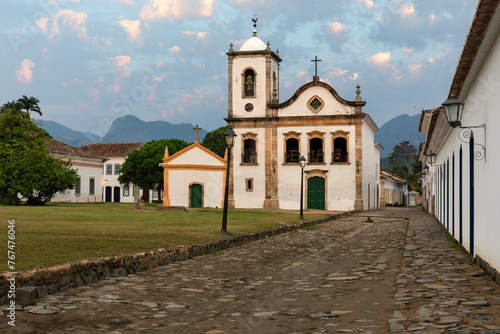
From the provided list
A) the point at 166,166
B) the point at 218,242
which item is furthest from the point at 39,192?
the point at 218,242

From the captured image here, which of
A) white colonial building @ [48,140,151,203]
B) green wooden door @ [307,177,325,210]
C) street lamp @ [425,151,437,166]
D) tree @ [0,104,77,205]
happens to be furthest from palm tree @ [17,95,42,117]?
street lamp @ [425,151,437,166]

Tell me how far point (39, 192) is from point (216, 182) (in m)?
11.2

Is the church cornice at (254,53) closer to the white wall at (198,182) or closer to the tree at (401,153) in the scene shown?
the white wall at (198,182)

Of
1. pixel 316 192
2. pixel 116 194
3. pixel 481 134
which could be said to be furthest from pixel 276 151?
pixel 116 194

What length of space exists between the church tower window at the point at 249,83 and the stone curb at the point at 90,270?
2542 centimetres

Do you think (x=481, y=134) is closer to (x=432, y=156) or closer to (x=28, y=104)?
(x=432, y=156)

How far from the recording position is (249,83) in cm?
3612

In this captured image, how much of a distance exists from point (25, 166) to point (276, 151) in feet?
49.5

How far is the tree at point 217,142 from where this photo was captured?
208 ft

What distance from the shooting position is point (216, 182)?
37000 mm

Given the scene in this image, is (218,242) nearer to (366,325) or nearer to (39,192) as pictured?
(366,325)

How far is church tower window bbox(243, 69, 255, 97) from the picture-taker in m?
36.1

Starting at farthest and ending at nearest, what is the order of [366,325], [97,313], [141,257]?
[141,257], [97,313], [366,325]

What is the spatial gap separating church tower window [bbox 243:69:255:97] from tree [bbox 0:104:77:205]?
1213 cm
